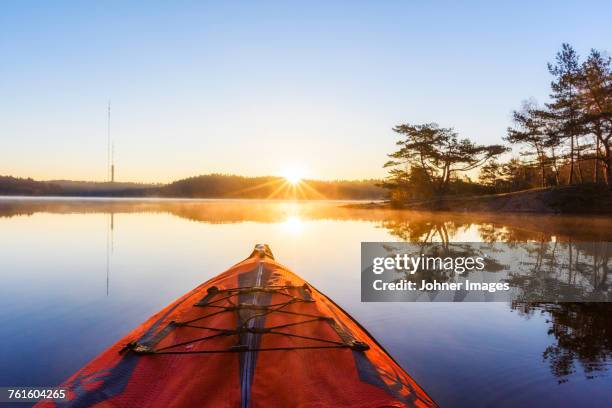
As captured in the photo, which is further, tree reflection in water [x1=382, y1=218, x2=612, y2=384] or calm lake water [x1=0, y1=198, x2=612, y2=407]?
tree reflection in water [x1=382, y1=218, x2=612, y2=384]

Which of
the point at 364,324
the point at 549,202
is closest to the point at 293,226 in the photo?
the point at 364,324

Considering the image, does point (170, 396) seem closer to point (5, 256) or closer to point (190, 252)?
point (190, 252)

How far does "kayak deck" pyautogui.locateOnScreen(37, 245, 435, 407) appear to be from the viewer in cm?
225

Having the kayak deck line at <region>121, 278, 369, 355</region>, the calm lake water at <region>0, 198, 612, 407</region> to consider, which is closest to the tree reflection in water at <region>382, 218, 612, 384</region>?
the calm lake water at <region>0, 198, 612, 407</region>

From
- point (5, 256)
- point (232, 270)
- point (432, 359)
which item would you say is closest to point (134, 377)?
point (432, 359)

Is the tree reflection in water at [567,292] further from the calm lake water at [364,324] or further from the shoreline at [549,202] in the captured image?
the shoreline at [549,202]

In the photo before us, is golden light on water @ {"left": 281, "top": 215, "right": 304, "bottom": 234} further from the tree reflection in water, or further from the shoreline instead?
the shoreline

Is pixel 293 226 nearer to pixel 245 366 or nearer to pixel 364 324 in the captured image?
pixel 364 324

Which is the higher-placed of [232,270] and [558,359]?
[232,270]

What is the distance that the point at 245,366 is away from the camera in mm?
2537

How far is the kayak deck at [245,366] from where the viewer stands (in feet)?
7.38

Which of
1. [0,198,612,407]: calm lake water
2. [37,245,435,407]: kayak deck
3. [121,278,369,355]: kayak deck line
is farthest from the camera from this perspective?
[0,198,612,407]: calm lake water

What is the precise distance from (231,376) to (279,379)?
30 cm

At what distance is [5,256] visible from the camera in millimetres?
9383
